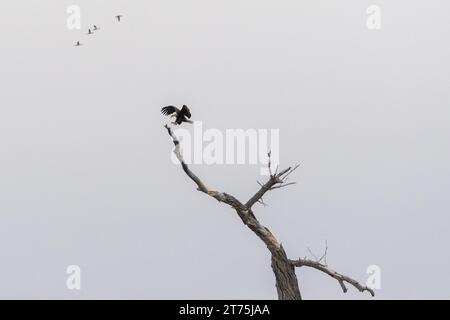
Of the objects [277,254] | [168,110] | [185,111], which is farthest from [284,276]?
[168,110]

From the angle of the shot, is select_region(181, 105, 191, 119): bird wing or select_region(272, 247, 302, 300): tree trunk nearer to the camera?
select_region(272, 247, 302, 300): tree trunk

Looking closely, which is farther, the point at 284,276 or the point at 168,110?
the point at 168,110

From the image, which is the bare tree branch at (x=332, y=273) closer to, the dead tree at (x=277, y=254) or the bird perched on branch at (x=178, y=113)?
the dead tree at (x=277, y=254)

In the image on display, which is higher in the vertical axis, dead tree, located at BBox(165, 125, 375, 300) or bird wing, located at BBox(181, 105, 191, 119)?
bird wing, located at BBox(181, 105, 191, 119)

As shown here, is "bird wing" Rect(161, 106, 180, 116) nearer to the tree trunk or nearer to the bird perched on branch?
the bird perched on branch

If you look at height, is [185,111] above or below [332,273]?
above

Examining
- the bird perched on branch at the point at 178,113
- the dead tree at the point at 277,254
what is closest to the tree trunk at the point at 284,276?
the dead tree at the point at 277,254

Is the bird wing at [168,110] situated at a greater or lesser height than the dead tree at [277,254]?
greater

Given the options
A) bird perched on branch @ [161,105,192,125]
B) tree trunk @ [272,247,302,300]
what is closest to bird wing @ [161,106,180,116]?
bird perched on branch @ [161,105,192,125]

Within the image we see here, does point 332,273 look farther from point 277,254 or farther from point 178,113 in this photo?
point 178,113

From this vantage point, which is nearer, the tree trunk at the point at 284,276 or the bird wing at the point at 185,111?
the tree trunk at the point at 284,276
